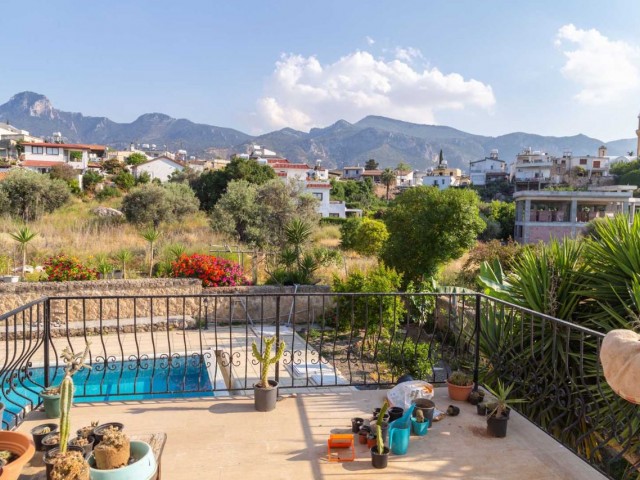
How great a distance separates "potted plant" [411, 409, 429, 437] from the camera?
3.66 m

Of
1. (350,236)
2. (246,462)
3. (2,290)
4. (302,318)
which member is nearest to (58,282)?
(2,290)

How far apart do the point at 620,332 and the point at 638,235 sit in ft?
9.58

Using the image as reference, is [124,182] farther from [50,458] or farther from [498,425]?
[498,425]

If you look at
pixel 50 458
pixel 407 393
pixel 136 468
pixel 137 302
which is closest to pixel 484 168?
pixel 137 302

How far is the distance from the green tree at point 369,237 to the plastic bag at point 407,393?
16.9m

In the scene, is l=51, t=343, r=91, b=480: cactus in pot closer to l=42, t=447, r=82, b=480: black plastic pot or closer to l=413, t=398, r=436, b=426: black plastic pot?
l=42, t=447, r=82, b=480: black plastic pot

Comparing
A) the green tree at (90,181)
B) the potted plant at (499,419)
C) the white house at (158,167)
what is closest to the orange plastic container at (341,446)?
the potted plant at (499,419)

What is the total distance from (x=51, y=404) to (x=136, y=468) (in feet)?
6.06

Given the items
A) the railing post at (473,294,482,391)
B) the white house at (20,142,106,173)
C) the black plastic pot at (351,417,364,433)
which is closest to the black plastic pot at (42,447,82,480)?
the black plastic pot at (351,417,364,433)

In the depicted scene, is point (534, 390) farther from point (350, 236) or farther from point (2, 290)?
point (350, 236)

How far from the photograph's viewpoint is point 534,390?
4398mm

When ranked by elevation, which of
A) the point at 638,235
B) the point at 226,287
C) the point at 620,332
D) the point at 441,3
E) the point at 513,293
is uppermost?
the point at 441,3

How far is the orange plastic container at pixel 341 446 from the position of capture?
329 centimetres

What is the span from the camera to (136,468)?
7.83 ft
